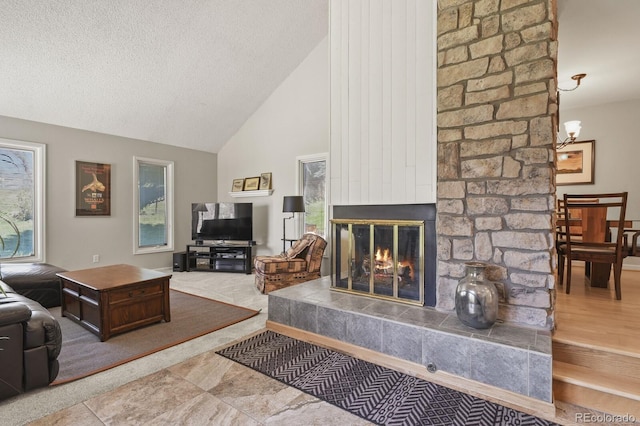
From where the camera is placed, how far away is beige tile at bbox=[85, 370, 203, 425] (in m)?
1.78

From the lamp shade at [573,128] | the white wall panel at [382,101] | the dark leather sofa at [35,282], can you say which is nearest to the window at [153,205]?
the dark leather sofa at [35,282]

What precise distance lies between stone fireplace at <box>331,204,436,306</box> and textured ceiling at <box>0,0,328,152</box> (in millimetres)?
3226

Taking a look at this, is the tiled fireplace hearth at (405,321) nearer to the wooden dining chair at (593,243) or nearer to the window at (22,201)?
the wooden dining chair at (593,243)

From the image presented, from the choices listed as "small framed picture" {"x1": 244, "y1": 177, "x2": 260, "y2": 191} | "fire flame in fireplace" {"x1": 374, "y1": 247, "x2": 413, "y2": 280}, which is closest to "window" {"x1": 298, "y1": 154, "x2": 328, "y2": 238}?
"small framed picture" {"x1": 244, "y1": 177, "x2": 260, "y2": 191}

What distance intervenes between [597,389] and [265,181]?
5343mm

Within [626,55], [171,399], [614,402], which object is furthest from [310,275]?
[626,55]

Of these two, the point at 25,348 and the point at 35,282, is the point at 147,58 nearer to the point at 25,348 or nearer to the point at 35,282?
the point at 35,282

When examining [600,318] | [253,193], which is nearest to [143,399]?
[600,318]

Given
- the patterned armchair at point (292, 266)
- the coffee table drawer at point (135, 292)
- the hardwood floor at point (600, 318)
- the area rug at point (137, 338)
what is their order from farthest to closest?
the patterned armchair at point (292, 266)
the coffee table drawer at point (135, 292)
the area rug at point (137, 338)
the hardwood floor at point (600, 318)

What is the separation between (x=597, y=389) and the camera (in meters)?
1.85

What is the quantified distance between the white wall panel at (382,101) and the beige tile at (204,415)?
2.00m

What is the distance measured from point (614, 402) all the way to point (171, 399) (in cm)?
258

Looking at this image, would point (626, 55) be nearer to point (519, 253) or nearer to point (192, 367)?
point (519, 253)

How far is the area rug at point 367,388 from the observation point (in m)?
1.78
